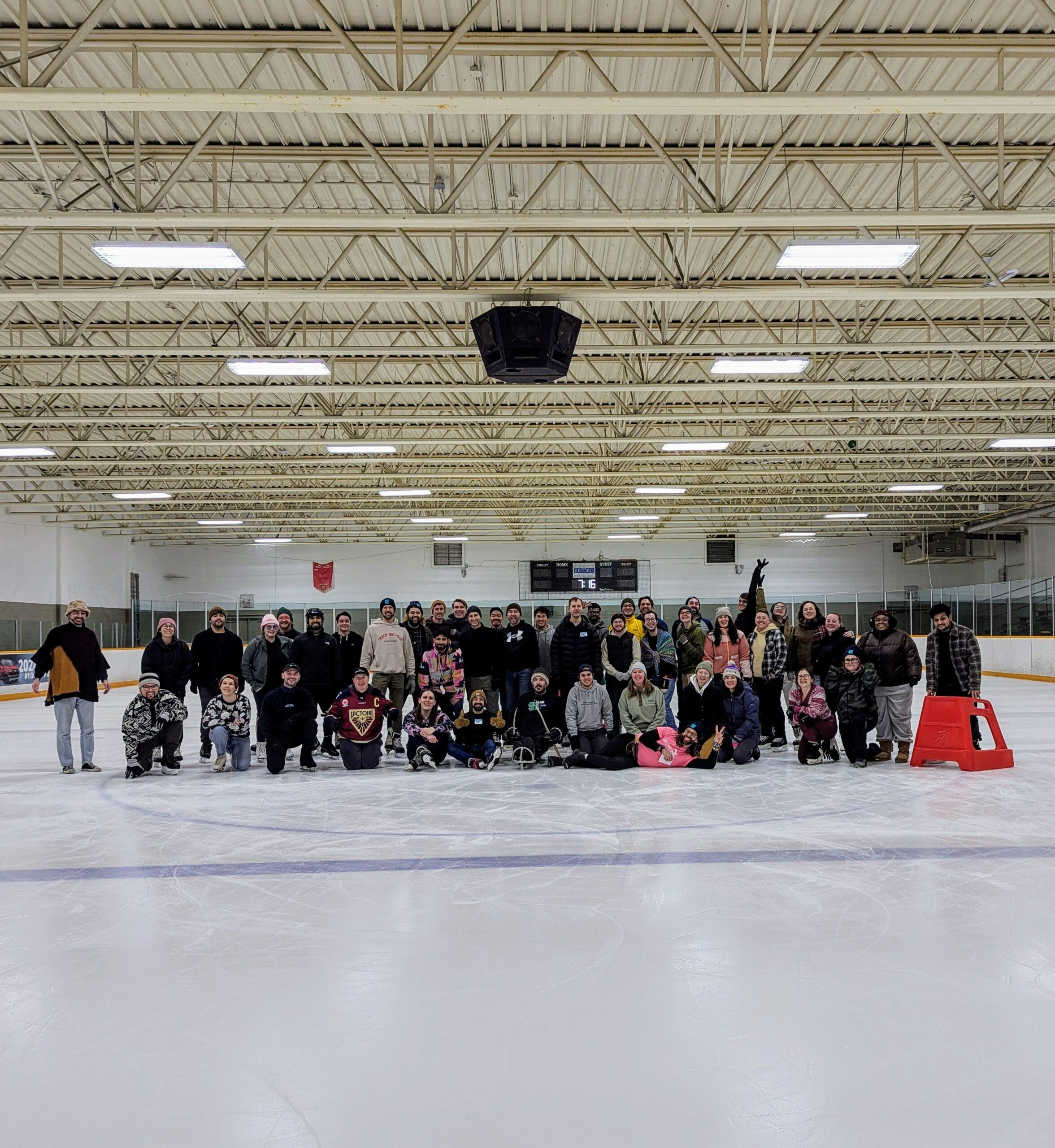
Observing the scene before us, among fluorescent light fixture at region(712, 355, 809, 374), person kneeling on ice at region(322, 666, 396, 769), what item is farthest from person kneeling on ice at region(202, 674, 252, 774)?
fluorescent light fixture at region(712, 355, 809, 374)

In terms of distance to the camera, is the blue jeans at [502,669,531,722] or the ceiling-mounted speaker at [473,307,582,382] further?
the ceiling-mounted speaker at [473,307,582,382]

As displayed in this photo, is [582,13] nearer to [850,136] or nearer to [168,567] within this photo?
[850,136]

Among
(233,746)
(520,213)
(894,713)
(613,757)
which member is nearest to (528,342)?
(520,213)

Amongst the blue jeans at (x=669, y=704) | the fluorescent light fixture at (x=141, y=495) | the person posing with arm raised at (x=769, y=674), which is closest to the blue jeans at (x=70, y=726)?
the blue jeans at (x=669, y=704)

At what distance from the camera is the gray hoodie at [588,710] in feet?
31.2

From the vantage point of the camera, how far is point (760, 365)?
12.5 metres

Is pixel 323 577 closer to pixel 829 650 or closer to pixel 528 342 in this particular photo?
pixel 528 342

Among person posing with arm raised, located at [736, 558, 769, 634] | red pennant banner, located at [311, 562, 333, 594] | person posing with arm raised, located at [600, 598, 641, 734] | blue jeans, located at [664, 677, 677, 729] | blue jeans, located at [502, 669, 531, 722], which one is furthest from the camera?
red pennant banner, located at [311, 562, 333, 594]

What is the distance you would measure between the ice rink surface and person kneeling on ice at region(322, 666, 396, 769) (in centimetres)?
226

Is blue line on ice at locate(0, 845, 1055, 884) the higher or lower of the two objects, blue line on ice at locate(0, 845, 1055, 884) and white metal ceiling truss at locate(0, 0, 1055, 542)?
the lower

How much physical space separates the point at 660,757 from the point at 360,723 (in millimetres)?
2941

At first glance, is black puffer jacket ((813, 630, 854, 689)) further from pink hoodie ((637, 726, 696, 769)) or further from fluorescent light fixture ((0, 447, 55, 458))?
fluorescent light fixture ((0, 447, 55, 458))

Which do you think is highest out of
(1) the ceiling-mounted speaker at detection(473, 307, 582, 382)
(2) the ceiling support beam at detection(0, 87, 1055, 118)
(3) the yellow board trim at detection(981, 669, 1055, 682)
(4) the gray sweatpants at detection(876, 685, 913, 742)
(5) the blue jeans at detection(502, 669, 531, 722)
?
(2) the ceiling support beam at detection(0, 87, 1055, 118)

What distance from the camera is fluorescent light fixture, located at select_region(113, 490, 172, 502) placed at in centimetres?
2262
